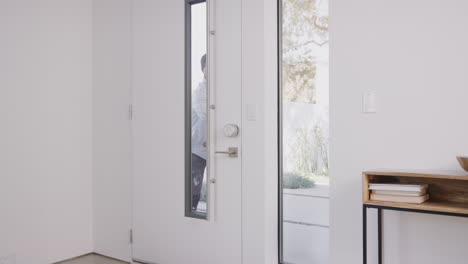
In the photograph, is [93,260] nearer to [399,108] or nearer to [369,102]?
[369,102]

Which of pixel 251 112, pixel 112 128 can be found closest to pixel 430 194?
pixel 251 112

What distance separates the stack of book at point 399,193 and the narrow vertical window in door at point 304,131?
53 cm

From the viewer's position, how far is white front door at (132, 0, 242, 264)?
270cm

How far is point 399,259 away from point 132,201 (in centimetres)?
197

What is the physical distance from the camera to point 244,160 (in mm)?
2645

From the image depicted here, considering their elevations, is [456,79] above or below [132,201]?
above

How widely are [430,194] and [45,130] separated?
268 cm

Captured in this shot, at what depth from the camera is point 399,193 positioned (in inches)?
76.1

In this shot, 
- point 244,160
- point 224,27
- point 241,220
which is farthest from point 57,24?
point 241,220

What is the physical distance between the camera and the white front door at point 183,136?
2.70 m

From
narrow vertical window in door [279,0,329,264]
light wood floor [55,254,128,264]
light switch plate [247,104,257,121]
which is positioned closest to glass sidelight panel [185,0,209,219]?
light switch plate [247,104,257,121]

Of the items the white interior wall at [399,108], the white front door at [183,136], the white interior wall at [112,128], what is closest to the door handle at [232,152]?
the white front door at [183,136]

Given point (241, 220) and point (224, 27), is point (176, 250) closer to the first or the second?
point (241, 220)

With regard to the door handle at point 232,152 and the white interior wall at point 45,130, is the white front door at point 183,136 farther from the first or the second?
the white interior wall at point 45,130
